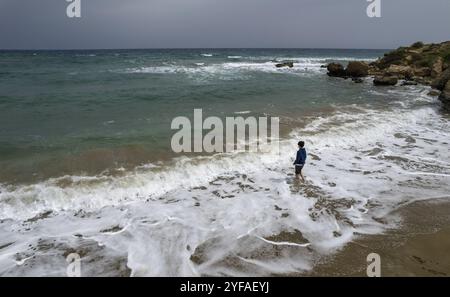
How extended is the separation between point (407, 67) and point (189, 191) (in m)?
34.0

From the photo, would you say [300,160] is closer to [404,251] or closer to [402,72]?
[404,251]

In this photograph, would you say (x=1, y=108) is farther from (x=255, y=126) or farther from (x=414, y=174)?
(x=414, y=174)

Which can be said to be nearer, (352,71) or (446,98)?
(446,98)

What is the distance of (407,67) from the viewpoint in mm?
34281

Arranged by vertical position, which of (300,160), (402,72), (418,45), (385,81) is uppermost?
(418,45)

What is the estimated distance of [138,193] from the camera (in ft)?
26.7

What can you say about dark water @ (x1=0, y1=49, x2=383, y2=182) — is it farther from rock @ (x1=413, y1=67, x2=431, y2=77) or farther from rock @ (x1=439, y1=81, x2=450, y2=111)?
rock @ (x1=413, y1=67, x2=431, y2=77)

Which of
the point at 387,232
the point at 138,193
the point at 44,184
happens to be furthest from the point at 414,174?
the point at 44,184

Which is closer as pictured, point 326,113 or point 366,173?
point 366,173

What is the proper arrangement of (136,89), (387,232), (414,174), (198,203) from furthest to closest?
(136,89), (414,174), (198,203), (387,232)

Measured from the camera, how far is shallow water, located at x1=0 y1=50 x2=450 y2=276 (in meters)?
5.79

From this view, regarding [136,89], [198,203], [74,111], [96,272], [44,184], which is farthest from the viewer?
[136,89]

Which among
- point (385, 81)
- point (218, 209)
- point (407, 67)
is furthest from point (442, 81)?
point (218, 209)

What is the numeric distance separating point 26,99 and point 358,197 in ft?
60.7
